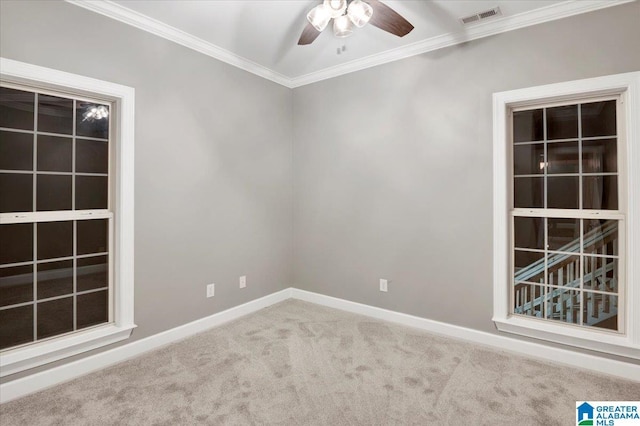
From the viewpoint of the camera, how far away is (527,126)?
2.86m

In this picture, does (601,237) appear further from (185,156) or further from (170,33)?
(170,33)

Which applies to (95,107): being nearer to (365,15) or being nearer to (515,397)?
(365,15)

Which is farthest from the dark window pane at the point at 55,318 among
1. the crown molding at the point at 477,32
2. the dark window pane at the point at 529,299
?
the dark window pane at the point at 529,299

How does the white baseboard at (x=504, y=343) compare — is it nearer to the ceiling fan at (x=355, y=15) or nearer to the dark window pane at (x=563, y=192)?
the dark window pane at (x=563, y=192)

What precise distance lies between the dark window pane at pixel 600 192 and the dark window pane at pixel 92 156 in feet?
12.7

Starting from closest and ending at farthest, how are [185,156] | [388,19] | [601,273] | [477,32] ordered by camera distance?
[388,19] < [601,273] < [477,32] < [185,156]

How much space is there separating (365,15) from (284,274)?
9.82 ft

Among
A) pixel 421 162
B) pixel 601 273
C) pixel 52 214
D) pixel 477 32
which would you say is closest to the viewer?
pixel 52 214

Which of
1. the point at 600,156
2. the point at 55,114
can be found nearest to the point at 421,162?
the point at 600,156

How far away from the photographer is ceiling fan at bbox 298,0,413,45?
6.61 feet

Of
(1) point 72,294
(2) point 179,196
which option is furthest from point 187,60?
(1) point 72,294

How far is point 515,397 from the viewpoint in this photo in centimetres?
214

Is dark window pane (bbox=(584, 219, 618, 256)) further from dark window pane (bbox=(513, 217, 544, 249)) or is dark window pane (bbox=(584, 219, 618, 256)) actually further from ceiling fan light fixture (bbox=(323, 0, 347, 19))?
ceiling fan light fixture (bbox=(323, 0, 347, 19))

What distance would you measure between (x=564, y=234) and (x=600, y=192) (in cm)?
41
